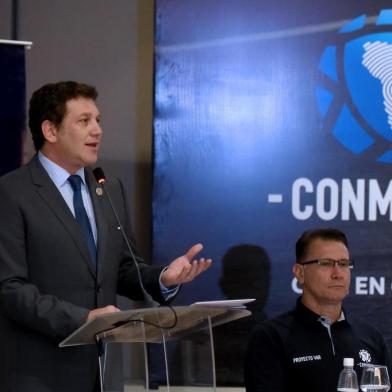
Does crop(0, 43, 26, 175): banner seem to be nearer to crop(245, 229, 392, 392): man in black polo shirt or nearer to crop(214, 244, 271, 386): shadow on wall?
crop(214, 244, 271, 386): shadow on wall

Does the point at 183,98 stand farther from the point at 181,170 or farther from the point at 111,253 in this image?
the point at 111,253

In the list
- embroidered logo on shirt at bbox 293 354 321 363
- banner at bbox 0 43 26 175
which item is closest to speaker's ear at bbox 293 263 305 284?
embroidered logo on shirt at bbox 293 354 321 363

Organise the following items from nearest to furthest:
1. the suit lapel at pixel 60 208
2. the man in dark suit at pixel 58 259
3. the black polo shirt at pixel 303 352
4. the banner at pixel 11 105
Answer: the man in dark suit at pixel 58 259
the suit lapel at pixel 60 208
the black polo shirt at pixel 303 352
the banner at pixel 11 105

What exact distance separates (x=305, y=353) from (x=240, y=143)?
1.21 meters

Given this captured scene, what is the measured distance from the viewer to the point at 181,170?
418 centimetres

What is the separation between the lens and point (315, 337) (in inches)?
134

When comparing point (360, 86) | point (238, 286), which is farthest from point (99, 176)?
point (360, 86)

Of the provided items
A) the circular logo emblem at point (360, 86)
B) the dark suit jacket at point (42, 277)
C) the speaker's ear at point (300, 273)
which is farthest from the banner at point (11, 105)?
the circular logo emblem at point (360, 86)

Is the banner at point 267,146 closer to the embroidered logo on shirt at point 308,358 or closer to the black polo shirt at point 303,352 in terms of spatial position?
the black polo shirt at point 303,352

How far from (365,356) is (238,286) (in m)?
0.94

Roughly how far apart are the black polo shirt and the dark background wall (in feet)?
3.98

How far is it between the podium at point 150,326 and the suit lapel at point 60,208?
0.45 m

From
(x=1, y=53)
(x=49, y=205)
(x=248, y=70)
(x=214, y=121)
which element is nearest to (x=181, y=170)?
(x=214, y=121)

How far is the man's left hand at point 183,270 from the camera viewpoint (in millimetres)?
2914
